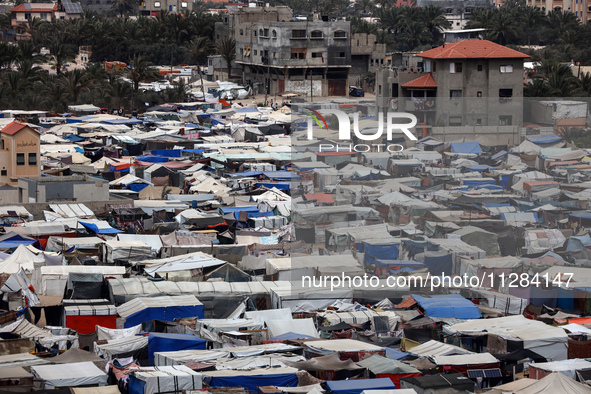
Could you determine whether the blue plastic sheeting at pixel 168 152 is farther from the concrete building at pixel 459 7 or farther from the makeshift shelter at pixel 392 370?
the concrete building at pixel 459 7

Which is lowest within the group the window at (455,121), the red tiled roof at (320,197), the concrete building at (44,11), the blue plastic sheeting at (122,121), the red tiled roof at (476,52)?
the red tiled roof at (320,197)

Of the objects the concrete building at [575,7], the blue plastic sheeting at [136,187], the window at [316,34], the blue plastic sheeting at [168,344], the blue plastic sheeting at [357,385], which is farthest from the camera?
the concrete building at [575,7]

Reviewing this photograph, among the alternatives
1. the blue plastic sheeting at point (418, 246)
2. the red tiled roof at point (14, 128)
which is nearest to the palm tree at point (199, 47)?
the red tiled roof at point (14, 128)

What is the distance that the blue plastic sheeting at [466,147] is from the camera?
1275 inches

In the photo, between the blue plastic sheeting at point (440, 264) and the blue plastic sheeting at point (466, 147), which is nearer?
the blue plastic sheeting at point (440, 264)

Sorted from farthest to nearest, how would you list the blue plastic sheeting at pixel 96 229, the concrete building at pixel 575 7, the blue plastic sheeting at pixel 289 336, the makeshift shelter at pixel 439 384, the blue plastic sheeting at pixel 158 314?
the concrete building at pixel 575 7
the blue plastic sheeting at pixel 96 229
the blue plastic sheeting at pixel 158 314
the blue plastic sheeting at pixel 289 336
the makeshift shelter at pixel 439 384

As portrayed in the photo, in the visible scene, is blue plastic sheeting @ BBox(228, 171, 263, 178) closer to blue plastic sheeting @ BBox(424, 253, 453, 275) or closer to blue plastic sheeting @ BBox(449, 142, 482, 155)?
blue plastic sheeting @ BBox(449, 142, 482, 155)

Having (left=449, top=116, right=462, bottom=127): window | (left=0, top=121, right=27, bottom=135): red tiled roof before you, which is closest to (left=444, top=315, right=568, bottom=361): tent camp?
(left=449, top=116, right=462, bottom=127): window

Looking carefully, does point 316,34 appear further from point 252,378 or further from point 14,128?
point 252,378

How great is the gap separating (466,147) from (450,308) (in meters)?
12.1

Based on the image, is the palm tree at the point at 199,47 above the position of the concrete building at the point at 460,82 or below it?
above

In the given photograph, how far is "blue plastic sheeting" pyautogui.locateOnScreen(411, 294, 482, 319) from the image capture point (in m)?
21.8

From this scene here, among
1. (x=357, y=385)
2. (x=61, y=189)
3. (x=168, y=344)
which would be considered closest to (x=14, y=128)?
(x=61, y=189)

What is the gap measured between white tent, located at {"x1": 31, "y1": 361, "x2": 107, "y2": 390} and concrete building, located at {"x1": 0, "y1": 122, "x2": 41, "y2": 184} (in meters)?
20.0
